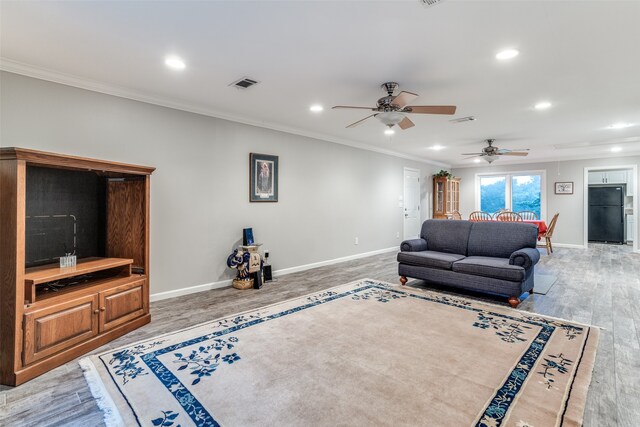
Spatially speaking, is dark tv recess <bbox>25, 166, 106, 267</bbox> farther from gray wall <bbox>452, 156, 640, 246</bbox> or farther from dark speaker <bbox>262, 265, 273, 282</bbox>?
gray wall <bbox>452, 156, 640, 246</bbox>

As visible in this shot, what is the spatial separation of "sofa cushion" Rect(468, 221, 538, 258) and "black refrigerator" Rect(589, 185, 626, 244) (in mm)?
7143

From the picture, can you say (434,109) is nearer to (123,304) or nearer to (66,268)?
(123,304)

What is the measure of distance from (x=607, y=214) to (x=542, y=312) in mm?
8174

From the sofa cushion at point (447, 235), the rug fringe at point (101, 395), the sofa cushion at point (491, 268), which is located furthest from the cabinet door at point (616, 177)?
the rug fringe at point (101, 395)

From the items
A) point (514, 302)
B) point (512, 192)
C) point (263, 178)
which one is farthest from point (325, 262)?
point (512, 192)

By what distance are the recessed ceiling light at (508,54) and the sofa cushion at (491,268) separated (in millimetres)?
2218

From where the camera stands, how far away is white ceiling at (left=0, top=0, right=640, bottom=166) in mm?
2102

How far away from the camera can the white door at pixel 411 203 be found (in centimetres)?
813

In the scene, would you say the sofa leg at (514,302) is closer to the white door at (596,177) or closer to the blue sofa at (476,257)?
the blue sofa at (476,257)

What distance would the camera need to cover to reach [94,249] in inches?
124

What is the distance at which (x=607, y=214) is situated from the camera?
8922 mm

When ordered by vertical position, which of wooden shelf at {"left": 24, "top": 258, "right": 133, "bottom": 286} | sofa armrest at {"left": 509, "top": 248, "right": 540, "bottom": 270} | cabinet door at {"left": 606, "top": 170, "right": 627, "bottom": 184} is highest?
cabinet door at {"left": 606, "top": 170, "right": 627, "bottom": 184}

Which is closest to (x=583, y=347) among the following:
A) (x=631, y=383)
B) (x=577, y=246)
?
(x=631, y=383)

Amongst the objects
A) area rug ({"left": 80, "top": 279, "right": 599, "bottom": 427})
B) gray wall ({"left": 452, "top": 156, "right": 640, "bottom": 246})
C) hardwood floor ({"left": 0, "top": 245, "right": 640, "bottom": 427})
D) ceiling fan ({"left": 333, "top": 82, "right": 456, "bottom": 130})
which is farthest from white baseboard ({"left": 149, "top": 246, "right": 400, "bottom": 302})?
gray wall ({"left": 452, "top": 156, "right": 640, "bottom": 246})
